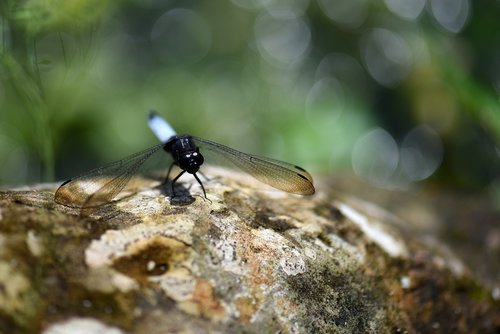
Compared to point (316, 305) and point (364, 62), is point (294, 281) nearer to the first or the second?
point (316, 305)

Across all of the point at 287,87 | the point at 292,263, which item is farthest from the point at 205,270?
the point at 287,87

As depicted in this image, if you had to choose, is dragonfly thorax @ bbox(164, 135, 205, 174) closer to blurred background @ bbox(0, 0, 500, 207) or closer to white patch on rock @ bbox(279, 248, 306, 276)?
white patch on rock @ bbox(279, 248, 306, 276)

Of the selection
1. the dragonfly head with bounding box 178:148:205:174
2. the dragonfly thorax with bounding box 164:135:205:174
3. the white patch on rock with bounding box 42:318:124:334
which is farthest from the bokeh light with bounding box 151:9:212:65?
the white patch on rock with bounding box 42:318:124:334

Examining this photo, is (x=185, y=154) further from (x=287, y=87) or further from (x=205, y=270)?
(x=287, y=87)

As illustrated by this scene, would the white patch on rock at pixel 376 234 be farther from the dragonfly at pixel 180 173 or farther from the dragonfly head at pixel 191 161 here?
the dragonfly head at pixel 191 161

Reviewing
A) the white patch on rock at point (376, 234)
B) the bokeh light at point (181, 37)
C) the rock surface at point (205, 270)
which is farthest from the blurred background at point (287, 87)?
the rock surface at point (205, 270)

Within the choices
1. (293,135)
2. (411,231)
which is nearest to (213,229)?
(411,231)
